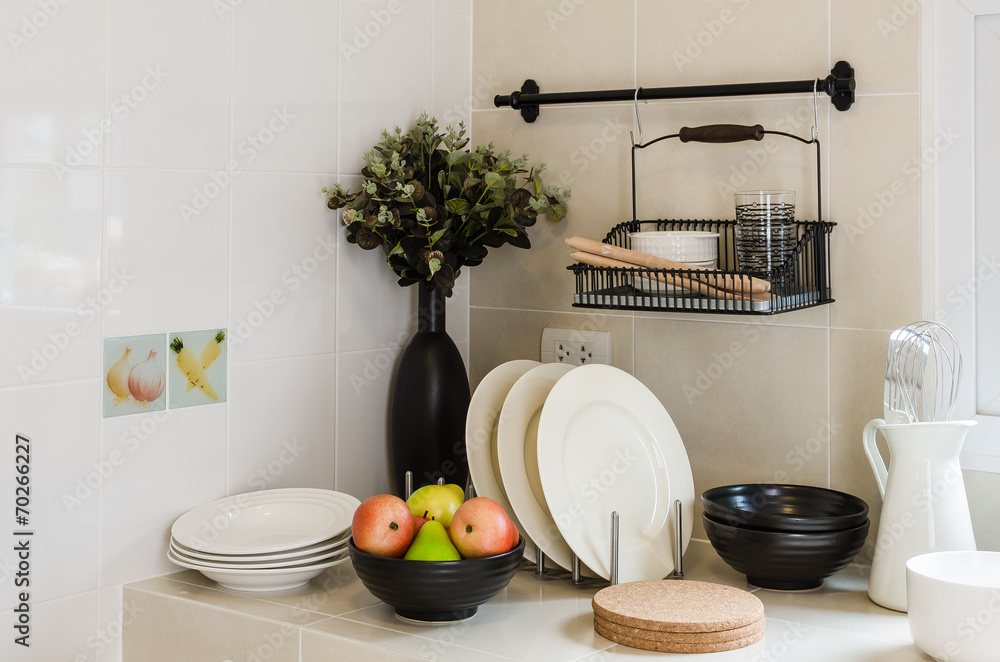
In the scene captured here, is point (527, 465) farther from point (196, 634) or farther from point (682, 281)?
point (196, 634)

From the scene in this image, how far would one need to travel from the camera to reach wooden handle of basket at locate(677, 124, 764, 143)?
1.29 meters

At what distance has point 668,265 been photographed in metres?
1.24

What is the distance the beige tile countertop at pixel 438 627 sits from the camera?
1.01 m

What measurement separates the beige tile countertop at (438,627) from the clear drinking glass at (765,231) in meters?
0.43

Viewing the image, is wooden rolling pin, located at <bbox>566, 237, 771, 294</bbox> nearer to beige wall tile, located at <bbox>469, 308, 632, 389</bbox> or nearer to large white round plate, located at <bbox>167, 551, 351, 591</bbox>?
beige wall tile, located at <bbox>469, 308, 632, 389</bbox>

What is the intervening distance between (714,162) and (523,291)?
0.40 m

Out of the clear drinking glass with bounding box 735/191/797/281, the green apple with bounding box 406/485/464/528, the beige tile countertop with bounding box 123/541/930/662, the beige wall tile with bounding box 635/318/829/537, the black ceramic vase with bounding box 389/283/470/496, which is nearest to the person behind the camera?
the beige tile countertop with bounding box 123/541/930/662

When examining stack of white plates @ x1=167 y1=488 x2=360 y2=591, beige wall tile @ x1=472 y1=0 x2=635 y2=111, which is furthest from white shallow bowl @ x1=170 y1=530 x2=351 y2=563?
beige wall tile @ x1=472 y1=0 x2=635 y2=111

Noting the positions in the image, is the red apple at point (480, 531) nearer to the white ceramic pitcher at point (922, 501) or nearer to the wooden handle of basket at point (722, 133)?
the white ceramic pitcher at point (922, 501)

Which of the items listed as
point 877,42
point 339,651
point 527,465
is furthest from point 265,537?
point 877,42

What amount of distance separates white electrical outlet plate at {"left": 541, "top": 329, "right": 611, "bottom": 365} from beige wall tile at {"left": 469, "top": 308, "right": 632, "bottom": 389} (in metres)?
0.01

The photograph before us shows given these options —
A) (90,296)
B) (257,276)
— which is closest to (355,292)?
(257,276)

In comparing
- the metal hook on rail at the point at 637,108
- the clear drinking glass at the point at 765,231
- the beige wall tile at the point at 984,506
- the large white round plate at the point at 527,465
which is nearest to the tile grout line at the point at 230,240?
the large white round plate at the point at 527,465

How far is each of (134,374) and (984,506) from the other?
1.12 metres
